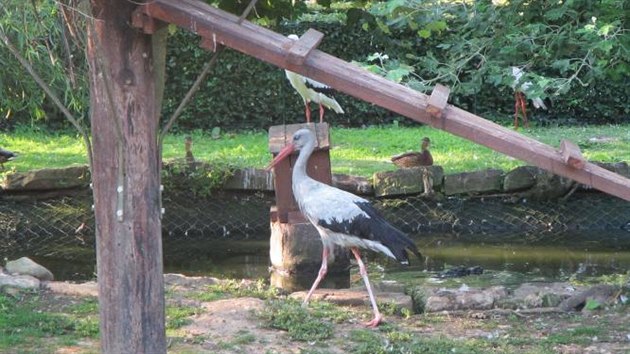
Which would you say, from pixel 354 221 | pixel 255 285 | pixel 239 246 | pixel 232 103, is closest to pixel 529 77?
pixel 354 221

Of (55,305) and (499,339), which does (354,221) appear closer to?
(499,339)

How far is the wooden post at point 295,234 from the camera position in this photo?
9914 mm

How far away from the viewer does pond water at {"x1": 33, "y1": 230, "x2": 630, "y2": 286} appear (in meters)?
10.2

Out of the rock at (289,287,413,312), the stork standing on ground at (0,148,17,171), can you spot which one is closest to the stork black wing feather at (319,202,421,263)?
the rock at (289,287,413,312)

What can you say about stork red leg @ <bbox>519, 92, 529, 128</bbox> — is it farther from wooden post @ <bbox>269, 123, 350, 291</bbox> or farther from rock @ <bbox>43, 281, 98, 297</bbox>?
rock @ <bbox>43, 281, 98, 297</bbox>

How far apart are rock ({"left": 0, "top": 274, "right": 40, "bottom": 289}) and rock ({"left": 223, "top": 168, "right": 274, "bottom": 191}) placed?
4411 millimetres

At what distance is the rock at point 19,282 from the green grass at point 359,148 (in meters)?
4.78

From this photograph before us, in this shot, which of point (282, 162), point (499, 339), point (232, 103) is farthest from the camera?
point (232, 103)

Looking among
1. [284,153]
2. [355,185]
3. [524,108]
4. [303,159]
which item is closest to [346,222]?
[303,159]

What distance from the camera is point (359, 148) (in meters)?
14.9

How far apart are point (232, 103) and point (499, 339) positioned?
37.6 ft

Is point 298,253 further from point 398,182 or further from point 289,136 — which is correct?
point 398,182

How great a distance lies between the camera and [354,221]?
8180mm

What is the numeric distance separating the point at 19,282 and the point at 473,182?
6.05 meters
